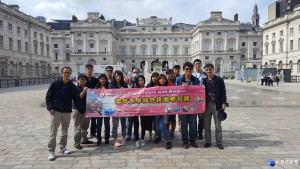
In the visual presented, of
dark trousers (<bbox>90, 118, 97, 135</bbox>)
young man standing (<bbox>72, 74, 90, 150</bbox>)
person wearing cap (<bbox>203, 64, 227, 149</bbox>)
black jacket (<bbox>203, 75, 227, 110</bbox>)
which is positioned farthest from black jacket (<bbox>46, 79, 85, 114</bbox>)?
black jacket (<bbox>203, 75, 227, 110</bbox>)

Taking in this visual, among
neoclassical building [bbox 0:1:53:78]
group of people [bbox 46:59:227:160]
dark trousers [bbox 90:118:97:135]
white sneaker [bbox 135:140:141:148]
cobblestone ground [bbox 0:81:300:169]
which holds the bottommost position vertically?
cobblestone ground [bbox 0:81:300:169]

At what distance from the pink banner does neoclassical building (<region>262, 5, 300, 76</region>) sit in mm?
41417

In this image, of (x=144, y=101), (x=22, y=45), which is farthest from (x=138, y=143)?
(x=22, y=45)

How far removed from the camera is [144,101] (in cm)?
572

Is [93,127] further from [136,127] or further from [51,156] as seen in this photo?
[51,156]

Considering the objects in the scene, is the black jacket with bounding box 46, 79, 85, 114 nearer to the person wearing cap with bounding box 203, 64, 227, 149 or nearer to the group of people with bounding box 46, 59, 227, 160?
the group of people with bounding box 46, 59, 227, 160

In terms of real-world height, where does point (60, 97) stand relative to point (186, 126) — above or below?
above

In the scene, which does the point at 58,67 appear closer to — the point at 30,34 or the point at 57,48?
the point at 57,48

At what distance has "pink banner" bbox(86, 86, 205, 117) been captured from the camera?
5.62m

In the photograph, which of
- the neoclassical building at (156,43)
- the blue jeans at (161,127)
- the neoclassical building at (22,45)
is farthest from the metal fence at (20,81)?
the blue jeans at (161,127)

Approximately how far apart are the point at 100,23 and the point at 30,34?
26.6 m

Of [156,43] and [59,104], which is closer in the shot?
[59,104]

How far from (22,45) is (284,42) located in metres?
49.6

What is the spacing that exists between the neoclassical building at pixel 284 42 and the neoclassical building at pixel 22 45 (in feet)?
160
